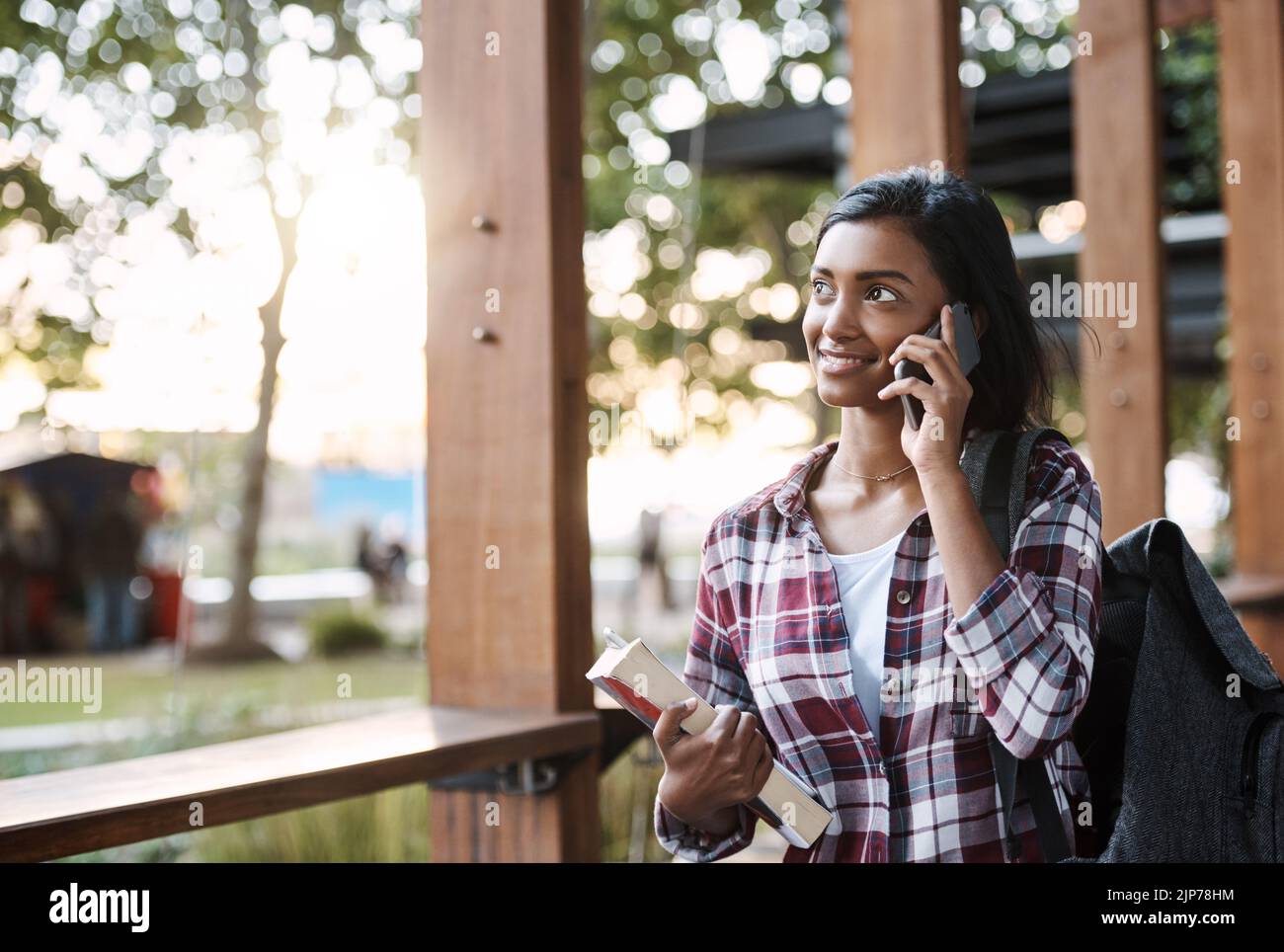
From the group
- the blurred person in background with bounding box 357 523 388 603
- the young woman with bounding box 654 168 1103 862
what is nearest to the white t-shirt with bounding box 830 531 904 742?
the young woman with bounding box 654 168 1103 862

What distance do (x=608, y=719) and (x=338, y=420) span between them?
13.1 m

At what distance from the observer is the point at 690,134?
7.85 m

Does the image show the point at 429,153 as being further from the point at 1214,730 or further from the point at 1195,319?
the point at 1195,319

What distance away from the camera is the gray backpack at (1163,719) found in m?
1.52

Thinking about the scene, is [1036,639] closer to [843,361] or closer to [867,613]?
[867,613]

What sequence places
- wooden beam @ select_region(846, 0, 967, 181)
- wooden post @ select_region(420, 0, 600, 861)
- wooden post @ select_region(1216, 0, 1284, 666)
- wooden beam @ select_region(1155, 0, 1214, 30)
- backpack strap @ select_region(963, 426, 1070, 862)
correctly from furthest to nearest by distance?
wooden beam @ select_region(1155, 0, 1214, 30)
wooden post @ select_region(1216, 0, 1284, 666)
wooden beam @ select_region(846, 0, 967, 181)
wooden post @ select_region(420, 0, 600, 861)
backpack strap @ select_region(963, 426, 1070, 862)

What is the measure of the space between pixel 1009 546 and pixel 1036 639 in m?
0.14

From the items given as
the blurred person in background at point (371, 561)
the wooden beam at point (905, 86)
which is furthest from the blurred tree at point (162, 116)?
the blurred person in background at point (371, 561)

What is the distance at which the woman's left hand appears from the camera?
1.55 metres

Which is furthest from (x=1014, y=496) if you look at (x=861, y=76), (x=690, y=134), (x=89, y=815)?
(x=690, y=134)

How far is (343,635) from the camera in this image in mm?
12625

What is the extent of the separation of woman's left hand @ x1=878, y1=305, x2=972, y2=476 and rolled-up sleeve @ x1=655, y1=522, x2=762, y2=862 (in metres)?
0.36

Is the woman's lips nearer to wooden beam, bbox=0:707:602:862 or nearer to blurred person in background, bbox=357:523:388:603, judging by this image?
wooden beam, bbox=0:707:602:862

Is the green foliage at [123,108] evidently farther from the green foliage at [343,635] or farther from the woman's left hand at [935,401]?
the woman's left hand at [935,401]
